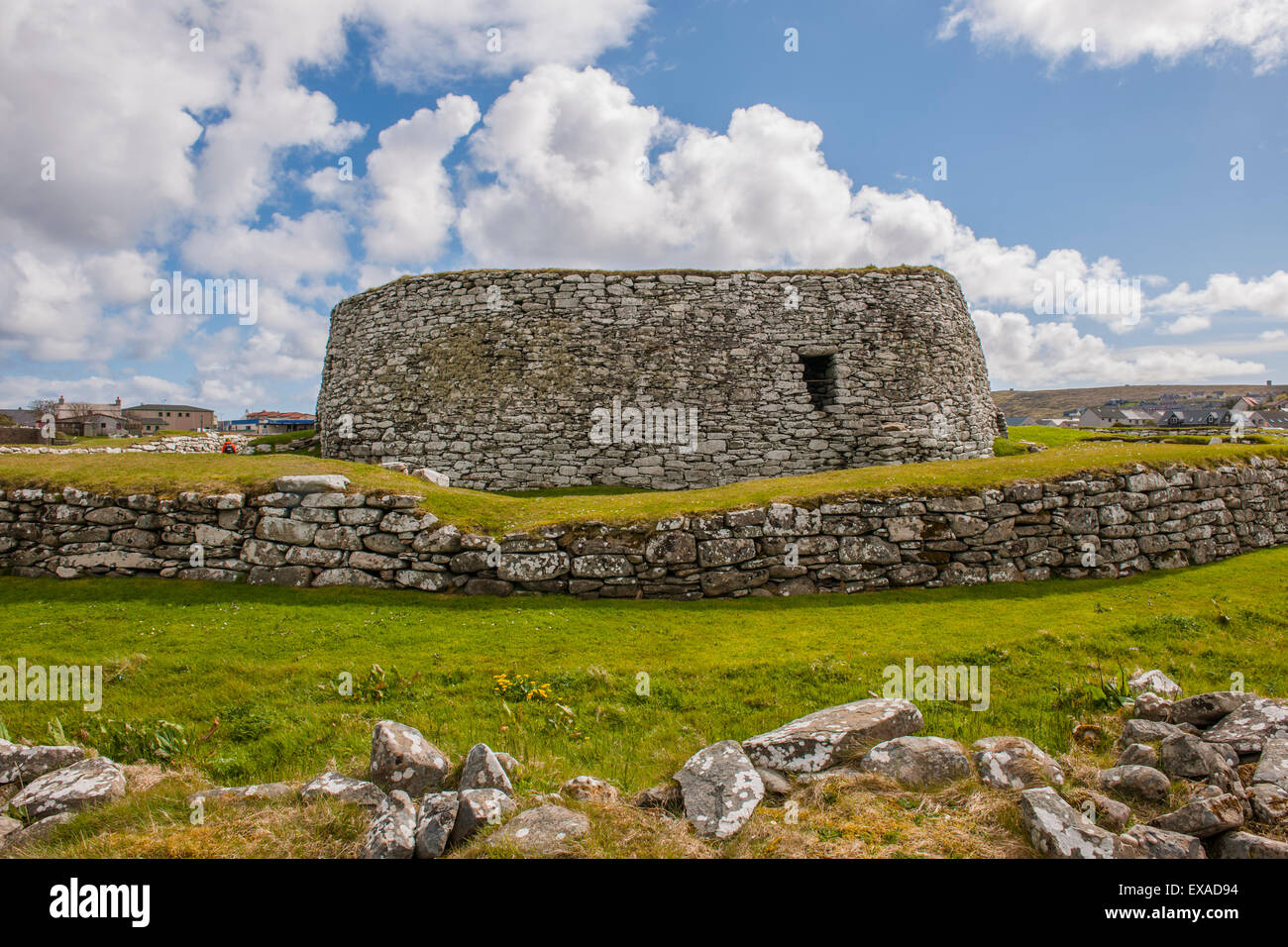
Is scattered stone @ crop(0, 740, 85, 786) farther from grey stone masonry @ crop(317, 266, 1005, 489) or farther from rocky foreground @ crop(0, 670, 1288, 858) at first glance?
grey stone masonry @ crop(317, 266, 1005, 489)

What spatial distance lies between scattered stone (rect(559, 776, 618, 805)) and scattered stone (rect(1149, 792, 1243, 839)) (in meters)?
3.68

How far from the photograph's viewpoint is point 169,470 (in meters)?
11.3

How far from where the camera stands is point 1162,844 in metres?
3.81

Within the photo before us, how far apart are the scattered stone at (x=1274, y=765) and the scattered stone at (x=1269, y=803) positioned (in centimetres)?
13

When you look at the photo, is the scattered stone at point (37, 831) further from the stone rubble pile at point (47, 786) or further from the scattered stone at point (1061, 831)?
the scattered stone at point (1061, 831)

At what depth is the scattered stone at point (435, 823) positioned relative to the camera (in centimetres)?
401

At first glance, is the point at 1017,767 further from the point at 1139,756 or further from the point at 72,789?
the point at 72,789

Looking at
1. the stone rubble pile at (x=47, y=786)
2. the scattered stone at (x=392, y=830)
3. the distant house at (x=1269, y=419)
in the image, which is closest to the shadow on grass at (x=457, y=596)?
the stone rubble pile at (x=47, y=786)

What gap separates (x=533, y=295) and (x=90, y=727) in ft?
51.6
